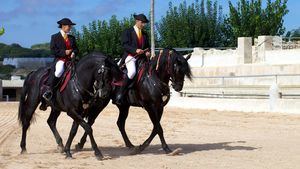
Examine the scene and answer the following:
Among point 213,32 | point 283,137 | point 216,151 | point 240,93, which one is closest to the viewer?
point 216,151

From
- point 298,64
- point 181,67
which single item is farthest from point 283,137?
point 298,64

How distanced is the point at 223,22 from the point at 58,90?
2321 inches

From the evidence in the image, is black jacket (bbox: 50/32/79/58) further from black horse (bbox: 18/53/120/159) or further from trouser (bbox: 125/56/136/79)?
trouser (bbox: 125/56/136/79)

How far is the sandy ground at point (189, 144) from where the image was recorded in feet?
35.5

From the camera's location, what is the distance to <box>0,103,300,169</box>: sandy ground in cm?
1081

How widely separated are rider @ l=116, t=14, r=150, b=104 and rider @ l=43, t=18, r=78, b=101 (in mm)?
1072

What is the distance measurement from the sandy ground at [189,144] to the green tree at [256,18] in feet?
129

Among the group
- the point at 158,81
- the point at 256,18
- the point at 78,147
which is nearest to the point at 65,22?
the point at 158,81

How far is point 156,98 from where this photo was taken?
11750 mm

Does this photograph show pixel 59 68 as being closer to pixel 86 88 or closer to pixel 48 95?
pixel 48 95

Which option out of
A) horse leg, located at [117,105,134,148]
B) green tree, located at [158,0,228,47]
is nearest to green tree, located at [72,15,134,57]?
green tree, located at [158,0,228,47]

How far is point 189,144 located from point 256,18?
1881 inches

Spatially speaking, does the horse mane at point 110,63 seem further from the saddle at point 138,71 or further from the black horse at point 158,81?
the black horse at point 158,81

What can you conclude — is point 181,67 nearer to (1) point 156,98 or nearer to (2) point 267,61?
(1) point 156,98
